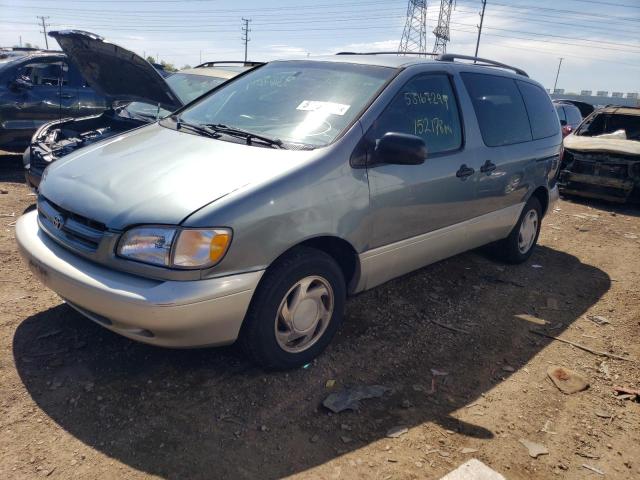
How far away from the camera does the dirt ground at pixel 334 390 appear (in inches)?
93.6

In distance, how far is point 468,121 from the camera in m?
3.97

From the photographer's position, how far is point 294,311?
9.69 feet

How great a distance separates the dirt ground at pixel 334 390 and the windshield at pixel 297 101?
1.41m

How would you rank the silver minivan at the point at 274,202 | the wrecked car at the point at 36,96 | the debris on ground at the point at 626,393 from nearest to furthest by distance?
the silver minivan at the point at 274,202 → the debris on ground at the point at 626,393 → the wrecked car at the point at 36,96

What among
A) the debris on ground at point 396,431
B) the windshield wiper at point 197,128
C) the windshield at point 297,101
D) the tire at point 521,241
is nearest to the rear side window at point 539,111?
the tire at point 521,241

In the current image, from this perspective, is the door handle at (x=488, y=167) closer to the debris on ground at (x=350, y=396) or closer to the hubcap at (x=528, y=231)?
the hubcap at (x=528, y=231)

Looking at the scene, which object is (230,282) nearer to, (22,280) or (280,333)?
(280,333)

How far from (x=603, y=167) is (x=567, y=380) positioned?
6409 millimetres

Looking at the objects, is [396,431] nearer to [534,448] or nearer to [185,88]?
[534,448]

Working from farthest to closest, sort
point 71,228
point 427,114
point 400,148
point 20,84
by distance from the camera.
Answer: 1. point 20,84
2. point 427,114
3. point 400,148
4. point 71,228

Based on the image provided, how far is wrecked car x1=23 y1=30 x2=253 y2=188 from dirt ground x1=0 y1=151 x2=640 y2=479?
1.38 meters

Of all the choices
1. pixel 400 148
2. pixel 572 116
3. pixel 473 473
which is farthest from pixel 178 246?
pixel 572 116

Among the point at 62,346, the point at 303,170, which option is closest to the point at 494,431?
the point at 303,170

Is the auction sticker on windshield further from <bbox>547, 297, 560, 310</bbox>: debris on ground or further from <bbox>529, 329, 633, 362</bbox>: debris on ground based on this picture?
<bbox>547, 297, 560, 310</bbox>: debris on ground
